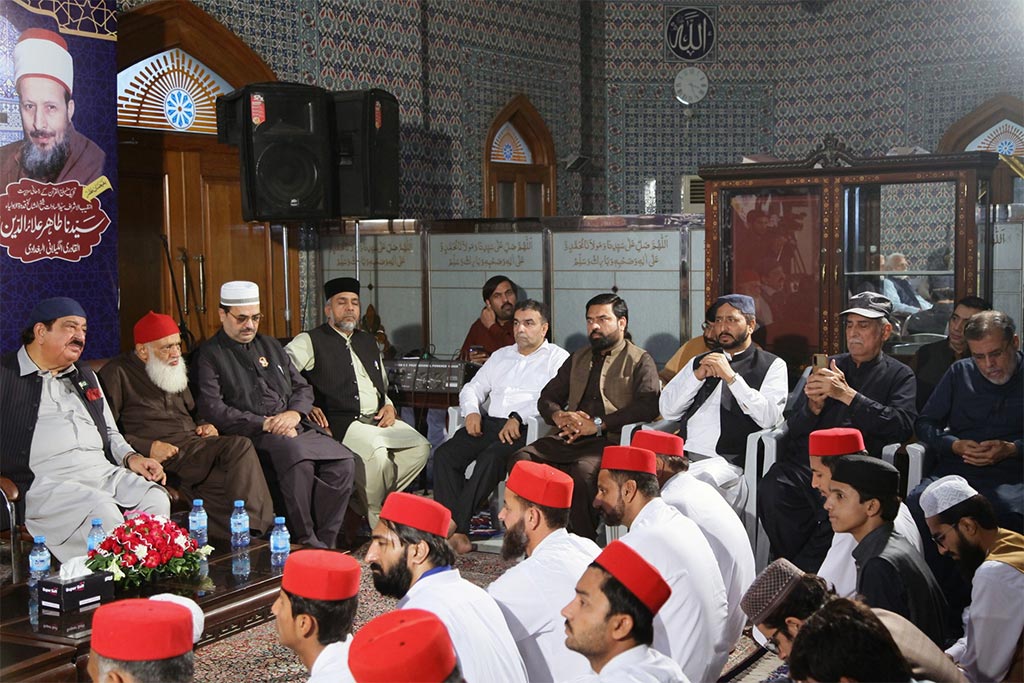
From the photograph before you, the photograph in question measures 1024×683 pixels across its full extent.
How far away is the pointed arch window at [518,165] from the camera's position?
33.7ft

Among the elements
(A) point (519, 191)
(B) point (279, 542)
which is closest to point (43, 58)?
(B) point (279, 542)

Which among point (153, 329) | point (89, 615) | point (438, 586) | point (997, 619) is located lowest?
point (89, 615)

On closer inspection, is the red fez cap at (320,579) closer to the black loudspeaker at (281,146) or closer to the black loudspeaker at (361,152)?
the black loudspeaker at (281,146)

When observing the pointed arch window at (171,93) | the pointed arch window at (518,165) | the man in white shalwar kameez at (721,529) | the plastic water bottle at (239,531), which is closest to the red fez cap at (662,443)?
the man in white shalwar kameez at (721,529)

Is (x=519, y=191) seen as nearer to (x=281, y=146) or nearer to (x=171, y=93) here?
(x=281, y=146)

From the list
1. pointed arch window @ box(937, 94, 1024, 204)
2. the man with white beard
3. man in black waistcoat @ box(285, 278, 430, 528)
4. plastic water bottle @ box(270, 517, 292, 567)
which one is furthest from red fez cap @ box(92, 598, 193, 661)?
pointed arch window @ box(937, 94, 1024, 204)

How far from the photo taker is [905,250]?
658 centimetres

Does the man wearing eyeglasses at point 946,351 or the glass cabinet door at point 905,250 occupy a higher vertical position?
the glass cabinet door at point 905,250

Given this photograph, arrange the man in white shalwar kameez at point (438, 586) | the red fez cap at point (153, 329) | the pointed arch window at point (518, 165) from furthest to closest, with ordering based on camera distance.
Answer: the pointed arch window at point (518, 165) → the red fez cap at point (153, 329) → the man in white shalwar kameez at point (438, 586)

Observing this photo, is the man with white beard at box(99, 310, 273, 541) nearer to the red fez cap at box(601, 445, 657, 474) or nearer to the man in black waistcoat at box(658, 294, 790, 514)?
the man in black waistcoat at box(658, 294, 790, 514)

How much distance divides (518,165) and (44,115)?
17.3ft

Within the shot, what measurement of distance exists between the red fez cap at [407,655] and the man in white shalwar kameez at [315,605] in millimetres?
492

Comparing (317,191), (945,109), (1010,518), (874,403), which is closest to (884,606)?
(1010,518)

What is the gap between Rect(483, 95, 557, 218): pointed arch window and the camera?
33.7ft
